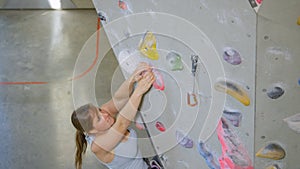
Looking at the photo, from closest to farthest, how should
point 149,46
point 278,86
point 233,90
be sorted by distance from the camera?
point 278,86
point 233,90
point 149,46

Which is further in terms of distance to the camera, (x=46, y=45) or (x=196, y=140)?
(x=46, y=45)

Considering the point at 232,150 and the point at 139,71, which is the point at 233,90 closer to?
the point at 232,150

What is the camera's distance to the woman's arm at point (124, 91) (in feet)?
6.01

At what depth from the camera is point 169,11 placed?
144 centimetres

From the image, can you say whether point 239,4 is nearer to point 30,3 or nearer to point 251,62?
point 251,62

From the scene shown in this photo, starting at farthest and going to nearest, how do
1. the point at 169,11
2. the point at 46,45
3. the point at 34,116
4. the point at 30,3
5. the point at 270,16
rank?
the point at 30,3 → the point at 46,45 → the point at 34,116 → the point at 169,11 → the point at 270,16

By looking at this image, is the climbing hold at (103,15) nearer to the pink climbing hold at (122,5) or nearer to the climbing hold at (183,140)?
the pink climbing hold at (122,5)

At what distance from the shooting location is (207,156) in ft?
5.48

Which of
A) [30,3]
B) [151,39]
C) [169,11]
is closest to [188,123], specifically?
[151,39]

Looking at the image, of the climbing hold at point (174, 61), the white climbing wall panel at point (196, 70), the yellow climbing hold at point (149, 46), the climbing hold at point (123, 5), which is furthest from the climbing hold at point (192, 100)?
the climbing hold at point (123, 5)

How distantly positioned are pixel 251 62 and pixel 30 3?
4.65 m

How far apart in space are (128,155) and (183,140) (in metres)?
0.38

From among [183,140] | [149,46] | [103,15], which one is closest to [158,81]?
[149,46]

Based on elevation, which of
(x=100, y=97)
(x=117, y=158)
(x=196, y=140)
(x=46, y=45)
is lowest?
(x=117, y=158)
